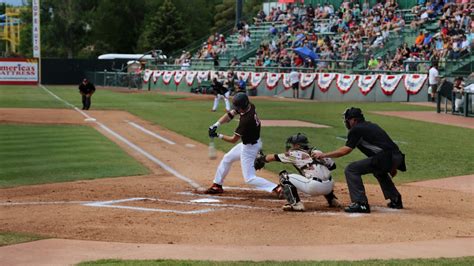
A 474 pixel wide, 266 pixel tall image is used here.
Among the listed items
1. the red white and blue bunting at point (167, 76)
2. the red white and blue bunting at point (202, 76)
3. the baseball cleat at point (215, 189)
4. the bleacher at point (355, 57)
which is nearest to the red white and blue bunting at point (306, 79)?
the bleacher at point (355, 57)

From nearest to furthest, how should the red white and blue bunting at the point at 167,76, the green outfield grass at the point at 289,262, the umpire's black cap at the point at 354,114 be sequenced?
the green outfield grass at the point at 289,262 → the umpire's black cap at the point at 354,114 → the red white and blue bunting at the point at 167,76

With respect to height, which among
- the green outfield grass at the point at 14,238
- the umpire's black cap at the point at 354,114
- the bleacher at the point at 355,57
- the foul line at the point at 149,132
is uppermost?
the bleacher at the point at 355,57

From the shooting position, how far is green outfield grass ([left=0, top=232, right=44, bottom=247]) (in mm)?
8253

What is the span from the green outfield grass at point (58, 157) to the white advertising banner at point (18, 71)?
40192mm

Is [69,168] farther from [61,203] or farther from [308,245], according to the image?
[308,245]

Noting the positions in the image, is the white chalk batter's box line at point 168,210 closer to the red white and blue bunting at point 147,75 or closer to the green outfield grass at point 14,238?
the green outfield grass at point 14,238

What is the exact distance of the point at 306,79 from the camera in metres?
43.7

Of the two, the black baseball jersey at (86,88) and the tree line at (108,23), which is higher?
the tree line at (108,23)

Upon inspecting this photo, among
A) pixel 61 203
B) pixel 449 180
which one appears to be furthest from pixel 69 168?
pixel 449 180

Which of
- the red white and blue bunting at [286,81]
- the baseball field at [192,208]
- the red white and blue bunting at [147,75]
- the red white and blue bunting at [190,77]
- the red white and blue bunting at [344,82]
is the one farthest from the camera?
the red white and blue bunting at [147,75]

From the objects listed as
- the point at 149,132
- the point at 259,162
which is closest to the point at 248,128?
the point at 259,162

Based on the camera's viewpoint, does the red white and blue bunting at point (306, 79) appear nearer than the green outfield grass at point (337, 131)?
No

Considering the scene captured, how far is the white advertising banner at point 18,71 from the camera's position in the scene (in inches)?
2397

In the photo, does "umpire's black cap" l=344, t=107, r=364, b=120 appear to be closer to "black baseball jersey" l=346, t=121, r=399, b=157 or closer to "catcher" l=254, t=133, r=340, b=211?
"black baseball jersey" l=346, t=121, r=399, b=157
